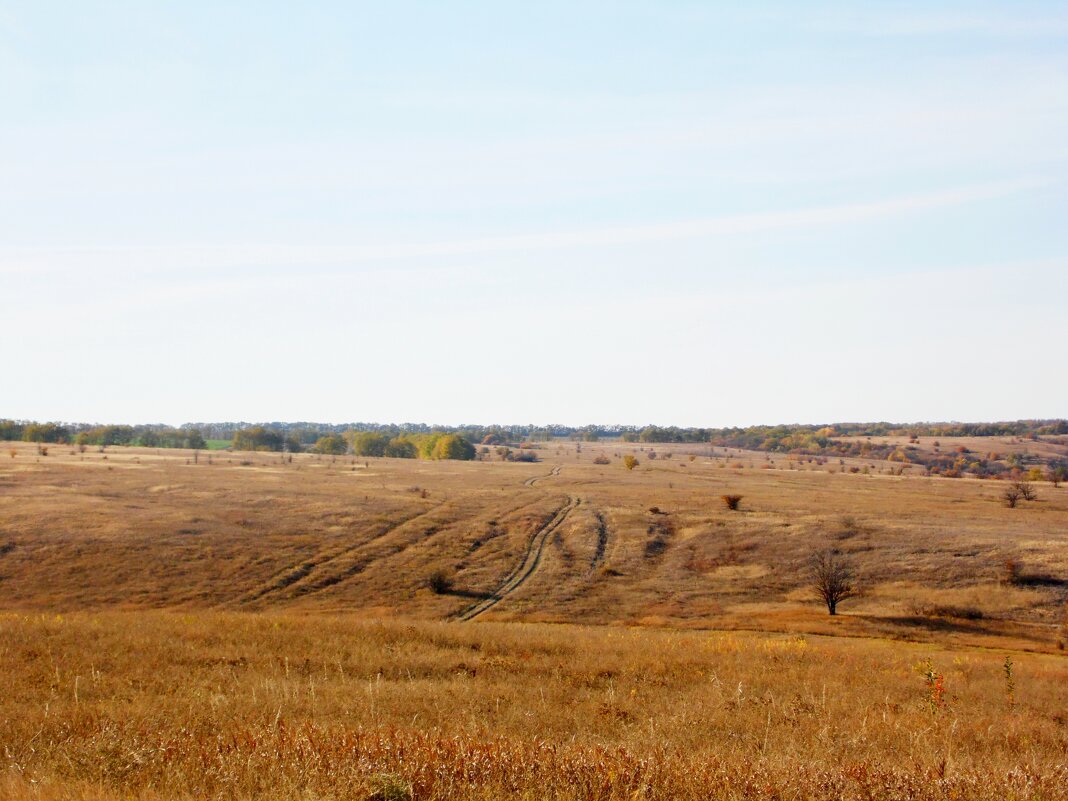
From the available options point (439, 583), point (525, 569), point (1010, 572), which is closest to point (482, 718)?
point (439, 583)

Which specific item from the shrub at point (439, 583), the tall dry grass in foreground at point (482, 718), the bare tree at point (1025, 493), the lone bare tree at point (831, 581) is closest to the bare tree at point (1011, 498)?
the bare tree at point (1025, 493)

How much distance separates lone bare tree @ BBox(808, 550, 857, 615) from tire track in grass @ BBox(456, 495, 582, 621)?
22208 mm

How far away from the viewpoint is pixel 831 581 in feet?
193

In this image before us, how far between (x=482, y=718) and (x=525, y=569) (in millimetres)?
58117

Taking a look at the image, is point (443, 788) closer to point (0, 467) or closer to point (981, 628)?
point (981, 628)

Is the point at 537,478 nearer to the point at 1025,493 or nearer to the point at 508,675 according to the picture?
the point at 1025,493

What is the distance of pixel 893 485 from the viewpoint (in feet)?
464

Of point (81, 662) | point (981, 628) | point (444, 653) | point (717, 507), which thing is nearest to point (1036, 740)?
point (444, 653)

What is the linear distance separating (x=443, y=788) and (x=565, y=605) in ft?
171

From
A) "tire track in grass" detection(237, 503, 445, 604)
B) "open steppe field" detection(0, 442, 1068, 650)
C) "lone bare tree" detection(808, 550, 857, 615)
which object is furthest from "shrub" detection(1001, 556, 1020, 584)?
"tire track in grass" detection(237, 503, 445, 604)

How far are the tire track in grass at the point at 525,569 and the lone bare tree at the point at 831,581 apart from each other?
2221 centimetres

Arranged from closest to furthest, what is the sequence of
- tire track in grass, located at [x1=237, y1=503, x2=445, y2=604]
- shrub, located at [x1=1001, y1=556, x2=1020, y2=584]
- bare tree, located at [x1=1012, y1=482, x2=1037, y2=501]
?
tire track in grass, located at [x1=237, y1=503, x2=445, y2=604], shrub, located at [x1=1001, y1=556, x2=1020, y2=584], bare tree, located at [x1=1012, y1=482, x2=1037, y2=501]

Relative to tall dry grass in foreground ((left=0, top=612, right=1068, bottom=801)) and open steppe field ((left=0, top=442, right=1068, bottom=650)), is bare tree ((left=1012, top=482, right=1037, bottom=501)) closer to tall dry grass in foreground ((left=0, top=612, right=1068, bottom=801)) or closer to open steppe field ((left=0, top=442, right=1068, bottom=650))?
open steppe field ((left=0, top=442, right=1068, bottom=650))

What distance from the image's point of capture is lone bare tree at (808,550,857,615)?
58438 millimetres
